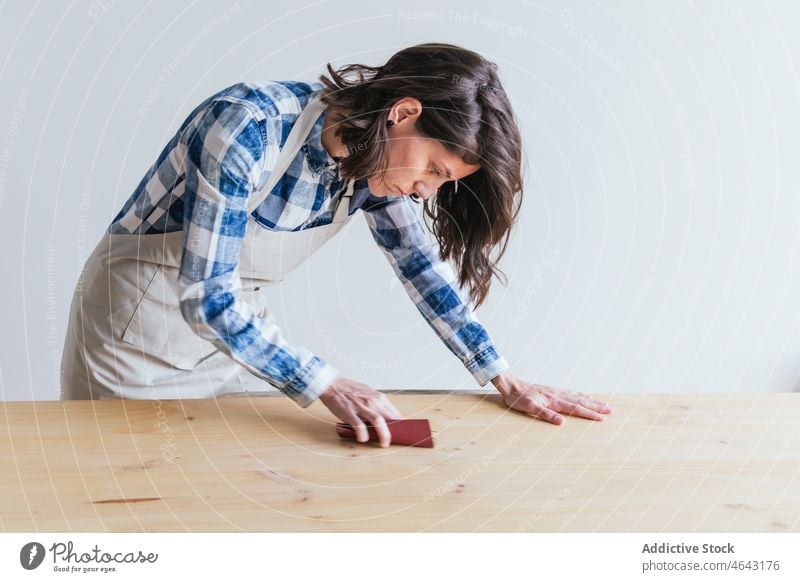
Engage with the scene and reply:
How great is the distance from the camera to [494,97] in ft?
3.41

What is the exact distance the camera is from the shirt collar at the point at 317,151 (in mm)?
1091

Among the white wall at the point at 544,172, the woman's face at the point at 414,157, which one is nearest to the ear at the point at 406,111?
the woman's face at the point at 414,157

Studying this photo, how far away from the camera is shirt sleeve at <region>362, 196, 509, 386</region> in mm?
1260

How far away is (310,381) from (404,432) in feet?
0.44

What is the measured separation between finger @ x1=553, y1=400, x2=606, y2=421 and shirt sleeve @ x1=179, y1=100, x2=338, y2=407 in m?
0.34

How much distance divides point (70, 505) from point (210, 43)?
1.24 metres

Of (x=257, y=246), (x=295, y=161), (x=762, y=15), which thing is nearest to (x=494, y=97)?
(x=295, y=161)

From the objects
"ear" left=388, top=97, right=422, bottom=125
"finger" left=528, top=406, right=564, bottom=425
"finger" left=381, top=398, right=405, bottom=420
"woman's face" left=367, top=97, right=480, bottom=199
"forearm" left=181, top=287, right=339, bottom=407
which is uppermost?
"ear" left=388, top=97, right=422, bottom=125

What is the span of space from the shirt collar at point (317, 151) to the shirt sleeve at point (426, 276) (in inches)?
6.0

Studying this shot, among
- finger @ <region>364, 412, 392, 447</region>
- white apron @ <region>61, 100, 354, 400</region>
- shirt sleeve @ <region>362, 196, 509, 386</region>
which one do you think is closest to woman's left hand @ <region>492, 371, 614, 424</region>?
shirt sleeve @ <region>362, 196, 509, 386</region>

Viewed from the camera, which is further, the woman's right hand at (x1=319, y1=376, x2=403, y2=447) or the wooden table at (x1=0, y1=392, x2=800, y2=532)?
the woman's right hand at (x1=319, y1=376, x2=403, y2=447)

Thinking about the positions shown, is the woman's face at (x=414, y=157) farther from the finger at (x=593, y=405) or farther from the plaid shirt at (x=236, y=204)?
the finger at (x=593, y=405)

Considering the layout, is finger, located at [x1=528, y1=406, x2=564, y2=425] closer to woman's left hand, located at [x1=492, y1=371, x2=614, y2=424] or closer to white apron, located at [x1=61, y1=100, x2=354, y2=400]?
woman's left hand, located at [x1=492, y1=371, x2=614, y2=424]
